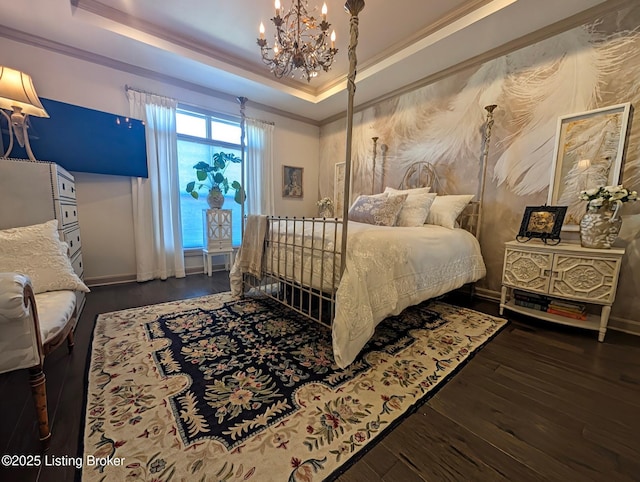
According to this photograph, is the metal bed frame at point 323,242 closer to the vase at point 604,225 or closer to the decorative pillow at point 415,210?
the decorative pillow at point 415,210

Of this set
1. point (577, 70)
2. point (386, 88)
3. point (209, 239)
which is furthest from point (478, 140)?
point (209, 239)

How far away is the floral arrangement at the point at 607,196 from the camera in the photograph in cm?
183

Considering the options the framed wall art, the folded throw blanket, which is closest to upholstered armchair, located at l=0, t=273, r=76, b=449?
the folded throw blanket

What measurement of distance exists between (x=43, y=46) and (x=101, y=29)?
804 millimetres

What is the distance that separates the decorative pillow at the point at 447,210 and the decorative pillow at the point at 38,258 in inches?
→ 120

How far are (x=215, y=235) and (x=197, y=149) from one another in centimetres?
135

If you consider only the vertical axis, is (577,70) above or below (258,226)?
above

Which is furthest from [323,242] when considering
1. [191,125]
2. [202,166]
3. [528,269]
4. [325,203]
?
[191,125]

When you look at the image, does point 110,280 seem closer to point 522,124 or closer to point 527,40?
point 522,124

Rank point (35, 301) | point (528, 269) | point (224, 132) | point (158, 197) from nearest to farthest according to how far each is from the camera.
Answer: point (35, 301)
point (528, 269)
point (158, 197)
point (224, 132)

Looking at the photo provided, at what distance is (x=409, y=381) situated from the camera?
1413 millimetres

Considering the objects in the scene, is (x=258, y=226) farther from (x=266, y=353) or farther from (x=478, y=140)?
(x=478, y=140)

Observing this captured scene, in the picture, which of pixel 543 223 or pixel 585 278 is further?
pixel 543 223

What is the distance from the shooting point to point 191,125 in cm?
366
